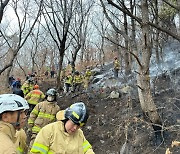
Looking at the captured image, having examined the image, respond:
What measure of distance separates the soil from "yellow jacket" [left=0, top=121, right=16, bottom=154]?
3.20 metres

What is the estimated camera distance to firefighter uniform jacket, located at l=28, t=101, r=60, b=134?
20.1 feet

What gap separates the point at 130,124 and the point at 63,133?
550cm

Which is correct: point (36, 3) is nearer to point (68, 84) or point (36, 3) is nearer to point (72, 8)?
point (72, 8)

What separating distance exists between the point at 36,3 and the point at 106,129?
9.88 meters

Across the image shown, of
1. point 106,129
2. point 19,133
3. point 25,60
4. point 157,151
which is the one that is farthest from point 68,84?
point 25,60

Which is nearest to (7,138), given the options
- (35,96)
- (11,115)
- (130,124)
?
(11,115)

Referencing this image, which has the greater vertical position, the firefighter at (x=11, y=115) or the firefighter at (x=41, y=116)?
the firefighter at (x=11, y=115)

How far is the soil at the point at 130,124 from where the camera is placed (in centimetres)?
672

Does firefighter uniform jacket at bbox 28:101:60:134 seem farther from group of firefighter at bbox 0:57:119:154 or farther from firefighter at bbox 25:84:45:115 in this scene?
firefighter at bbox 25:84:45:115

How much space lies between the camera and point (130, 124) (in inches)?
324

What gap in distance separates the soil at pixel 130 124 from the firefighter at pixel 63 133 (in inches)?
93.1

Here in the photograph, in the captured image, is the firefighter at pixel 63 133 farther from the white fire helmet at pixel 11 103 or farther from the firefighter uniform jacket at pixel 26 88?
the firefighter uniform jacket at pixel 26 88

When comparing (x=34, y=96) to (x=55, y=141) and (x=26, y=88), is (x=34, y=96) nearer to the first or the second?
(x=26, y=88)

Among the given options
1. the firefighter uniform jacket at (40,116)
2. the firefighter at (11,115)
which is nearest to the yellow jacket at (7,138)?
the firefighter at (11,115)
